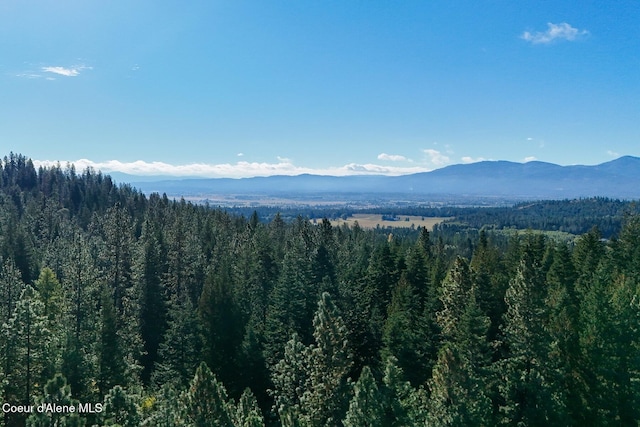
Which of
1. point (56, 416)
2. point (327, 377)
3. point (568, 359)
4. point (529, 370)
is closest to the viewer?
point (56, 416)

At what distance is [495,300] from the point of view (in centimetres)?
4000

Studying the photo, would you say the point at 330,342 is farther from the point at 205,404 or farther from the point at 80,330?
the point at 80,330

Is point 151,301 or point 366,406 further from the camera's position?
point 151,301

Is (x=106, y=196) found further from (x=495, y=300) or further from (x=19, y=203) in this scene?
(x=495, y=300)

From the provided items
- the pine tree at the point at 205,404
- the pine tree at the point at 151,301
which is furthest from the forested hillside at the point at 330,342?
the pine tree at the point at 151,301

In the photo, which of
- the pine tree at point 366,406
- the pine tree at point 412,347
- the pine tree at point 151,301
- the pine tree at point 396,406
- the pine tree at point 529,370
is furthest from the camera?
the pine tree at point 151,301

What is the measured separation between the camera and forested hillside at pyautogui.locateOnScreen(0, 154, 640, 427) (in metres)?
25.1

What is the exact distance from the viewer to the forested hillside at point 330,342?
25094mm

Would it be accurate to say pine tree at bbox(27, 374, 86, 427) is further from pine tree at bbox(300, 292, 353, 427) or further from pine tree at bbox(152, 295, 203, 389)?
pine tree at bbox(152, 295, 203, 389)

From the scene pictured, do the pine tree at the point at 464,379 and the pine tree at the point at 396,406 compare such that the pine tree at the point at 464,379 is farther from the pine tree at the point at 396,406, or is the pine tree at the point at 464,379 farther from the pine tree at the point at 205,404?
the pine tree at the point at 205,404

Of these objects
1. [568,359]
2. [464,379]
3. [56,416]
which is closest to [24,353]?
[56,416]

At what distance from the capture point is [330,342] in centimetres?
2858

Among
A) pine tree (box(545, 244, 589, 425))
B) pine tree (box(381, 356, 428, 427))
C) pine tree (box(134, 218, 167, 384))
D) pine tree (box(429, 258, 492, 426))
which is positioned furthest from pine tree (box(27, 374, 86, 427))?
pine tree (box(134, 218, 167, 384))

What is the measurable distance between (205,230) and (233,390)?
48.9m
